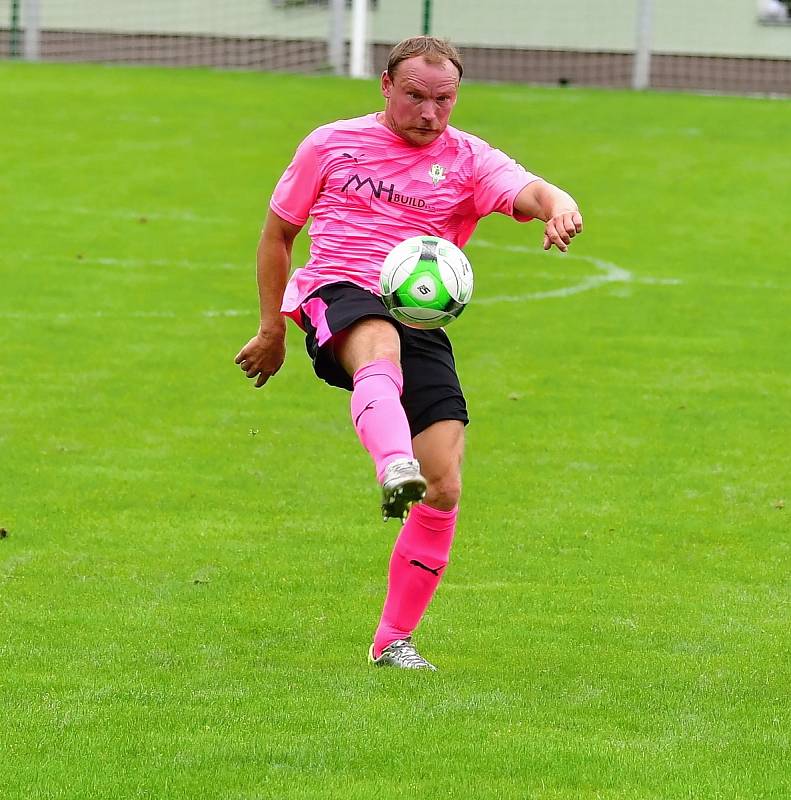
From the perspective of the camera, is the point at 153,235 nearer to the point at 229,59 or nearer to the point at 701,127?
the point at 701,127

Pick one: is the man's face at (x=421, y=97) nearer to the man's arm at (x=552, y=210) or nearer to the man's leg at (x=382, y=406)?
the man's arm at (x=552, y=210)

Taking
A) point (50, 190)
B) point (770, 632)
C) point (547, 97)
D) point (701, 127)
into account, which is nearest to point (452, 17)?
point (547, 97)

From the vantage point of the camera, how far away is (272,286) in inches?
255

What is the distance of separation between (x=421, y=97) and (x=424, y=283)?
0.76m

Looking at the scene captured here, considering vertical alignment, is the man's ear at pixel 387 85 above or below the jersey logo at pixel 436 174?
above

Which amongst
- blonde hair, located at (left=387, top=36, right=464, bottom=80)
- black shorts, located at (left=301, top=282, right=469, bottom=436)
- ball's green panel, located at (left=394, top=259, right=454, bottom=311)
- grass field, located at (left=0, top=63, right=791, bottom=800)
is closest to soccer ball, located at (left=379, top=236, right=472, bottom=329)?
ball's green panel, located at (left=394, top=259, right=454, bottom=311)

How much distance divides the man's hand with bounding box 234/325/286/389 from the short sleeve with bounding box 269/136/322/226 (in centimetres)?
45

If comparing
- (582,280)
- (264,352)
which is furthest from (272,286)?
(582,280)

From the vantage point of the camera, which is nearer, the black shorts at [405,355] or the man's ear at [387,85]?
the black shorts at [405,355]

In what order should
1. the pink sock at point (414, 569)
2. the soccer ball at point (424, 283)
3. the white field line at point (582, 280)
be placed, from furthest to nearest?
the white field line at point (582, 280) → the pink sock at point (414, 569) → the soccer ball at point (424, 283)

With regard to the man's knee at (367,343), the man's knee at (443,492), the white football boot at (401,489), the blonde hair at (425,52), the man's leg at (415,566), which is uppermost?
the blonde hair at (425,52)

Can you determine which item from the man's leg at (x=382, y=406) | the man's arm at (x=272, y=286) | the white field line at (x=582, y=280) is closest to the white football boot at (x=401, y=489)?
the man's leg at (x=382, y=406)

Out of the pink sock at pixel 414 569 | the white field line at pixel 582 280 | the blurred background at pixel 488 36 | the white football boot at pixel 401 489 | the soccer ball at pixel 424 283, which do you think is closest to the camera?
the white football boot at pixel 401 489

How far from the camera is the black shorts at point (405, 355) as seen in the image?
19.8 ft
